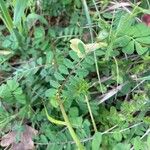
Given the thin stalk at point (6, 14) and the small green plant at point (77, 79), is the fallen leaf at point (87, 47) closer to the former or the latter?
the small green plant at point (77, 79)

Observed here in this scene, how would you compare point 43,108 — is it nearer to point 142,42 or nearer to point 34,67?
point 34,67

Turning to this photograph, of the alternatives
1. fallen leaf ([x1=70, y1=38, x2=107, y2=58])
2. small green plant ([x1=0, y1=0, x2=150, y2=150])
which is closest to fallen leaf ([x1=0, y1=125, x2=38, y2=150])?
small green plant ([x1=0, y1=0, x2=150, y2=150])

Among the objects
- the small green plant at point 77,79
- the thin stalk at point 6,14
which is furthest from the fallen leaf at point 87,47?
the thin stalk at point 6,14

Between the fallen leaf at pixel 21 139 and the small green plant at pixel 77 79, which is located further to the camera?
the fallen leaf at pixel 21 139

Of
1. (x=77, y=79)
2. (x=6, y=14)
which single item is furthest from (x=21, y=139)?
(x=6, y=14)

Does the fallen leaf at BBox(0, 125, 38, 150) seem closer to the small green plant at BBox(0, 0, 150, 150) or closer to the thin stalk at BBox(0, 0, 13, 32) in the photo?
the small green plant at BBox(0, 0, 150, 150)

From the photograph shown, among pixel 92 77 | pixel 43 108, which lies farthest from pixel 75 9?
pixel 43 108

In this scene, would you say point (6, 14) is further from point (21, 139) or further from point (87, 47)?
point (21, 139)

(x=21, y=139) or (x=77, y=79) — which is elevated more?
(x=77, y=79)
